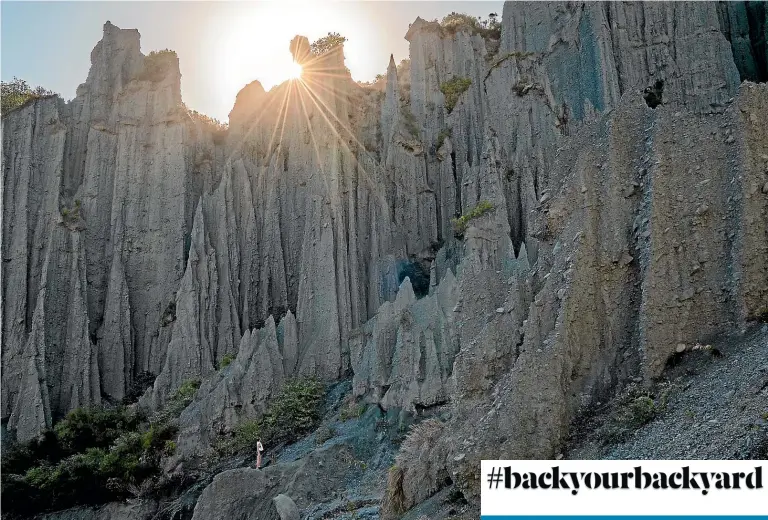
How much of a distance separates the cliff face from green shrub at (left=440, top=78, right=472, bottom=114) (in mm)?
206

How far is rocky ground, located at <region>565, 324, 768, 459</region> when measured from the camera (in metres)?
9.44

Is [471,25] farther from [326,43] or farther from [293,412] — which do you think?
[293,412]

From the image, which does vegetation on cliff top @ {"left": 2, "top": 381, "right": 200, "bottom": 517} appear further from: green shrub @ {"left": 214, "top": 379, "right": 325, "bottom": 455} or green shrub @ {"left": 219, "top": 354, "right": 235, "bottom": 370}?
green shrub @ {"left": 214, "top": 379, "right": 325, "bottom": 455}

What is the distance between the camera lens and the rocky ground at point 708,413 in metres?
9.44

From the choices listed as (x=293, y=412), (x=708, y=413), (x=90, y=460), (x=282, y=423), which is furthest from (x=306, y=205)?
(x=708, y=413)

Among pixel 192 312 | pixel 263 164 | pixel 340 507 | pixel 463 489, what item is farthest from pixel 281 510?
pixel 263 164

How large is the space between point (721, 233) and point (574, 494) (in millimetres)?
5350

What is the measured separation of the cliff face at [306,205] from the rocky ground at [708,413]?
11.6ft

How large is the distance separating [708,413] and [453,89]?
111 ft

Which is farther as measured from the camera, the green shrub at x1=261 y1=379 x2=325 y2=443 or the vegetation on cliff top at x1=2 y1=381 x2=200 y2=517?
the vegetation on cliff top at x1=2 y1=381 x2=200 y2=517

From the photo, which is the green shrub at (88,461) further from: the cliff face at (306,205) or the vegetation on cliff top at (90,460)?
the cliff face at (306,205)

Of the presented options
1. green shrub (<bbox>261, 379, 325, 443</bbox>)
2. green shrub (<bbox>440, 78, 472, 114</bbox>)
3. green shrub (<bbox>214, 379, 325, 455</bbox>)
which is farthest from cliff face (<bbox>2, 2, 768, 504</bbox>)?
green shrub (<bbox>261, 379, 325, 443</bbox>)

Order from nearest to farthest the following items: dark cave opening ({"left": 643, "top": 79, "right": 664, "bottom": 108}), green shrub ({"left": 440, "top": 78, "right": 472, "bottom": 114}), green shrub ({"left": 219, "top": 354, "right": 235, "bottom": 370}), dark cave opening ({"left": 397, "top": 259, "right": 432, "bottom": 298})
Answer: dark cave opening ({"left": 643, "top": 79, "right": 664, "bottom": 108}) < green shrub ({"left": 219, "top": 354, "right": 235, "bottom": 370}) < dark cave opening ({"left": 397, "top": 259, "right": 432, "bottom": 298}) < green shrub ({"left": 440, "top": 78, "right": 472, "bottom": 114})

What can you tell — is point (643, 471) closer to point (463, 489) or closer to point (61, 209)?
point (463, 489)
